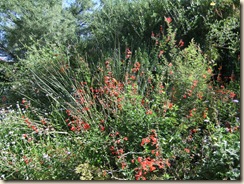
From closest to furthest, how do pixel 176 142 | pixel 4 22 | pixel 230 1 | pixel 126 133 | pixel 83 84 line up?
pixel 176 142, pixel 126 133, pixel 230 1, pixel 83 84, pixel 4 22

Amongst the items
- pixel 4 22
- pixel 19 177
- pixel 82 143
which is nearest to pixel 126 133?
pixel 82 143

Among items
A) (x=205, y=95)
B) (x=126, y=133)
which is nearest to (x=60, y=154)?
(x=126, y=133)

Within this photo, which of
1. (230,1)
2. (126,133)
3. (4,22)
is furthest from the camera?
(4,22)

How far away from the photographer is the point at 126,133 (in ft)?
7.88

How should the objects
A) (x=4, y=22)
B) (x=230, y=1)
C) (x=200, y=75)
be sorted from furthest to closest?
(x=4, y=22) → (x=230, y=1) → (x=200, y=75)

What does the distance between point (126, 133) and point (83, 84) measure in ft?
3.77

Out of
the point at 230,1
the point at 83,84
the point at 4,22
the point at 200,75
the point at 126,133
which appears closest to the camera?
the point at 126,133

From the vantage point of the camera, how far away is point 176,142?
2227 mm

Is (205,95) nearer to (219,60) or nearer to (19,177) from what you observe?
(219,60)

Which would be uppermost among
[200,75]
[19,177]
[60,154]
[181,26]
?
[181,26]

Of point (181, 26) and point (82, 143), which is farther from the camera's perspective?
point (181, 26)

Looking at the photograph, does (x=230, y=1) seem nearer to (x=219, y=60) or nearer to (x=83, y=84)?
(x=219, y=60)

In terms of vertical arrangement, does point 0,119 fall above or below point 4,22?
below

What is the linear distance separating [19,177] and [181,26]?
7.89ft
